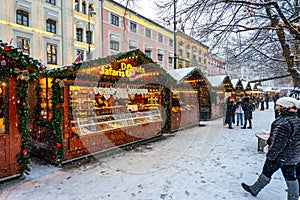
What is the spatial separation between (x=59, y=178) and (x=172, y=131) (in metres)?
6.14

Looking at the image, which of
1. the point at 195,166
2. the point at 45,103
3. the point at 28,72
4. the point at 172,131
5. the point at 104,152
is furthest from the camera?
the point at 172,131

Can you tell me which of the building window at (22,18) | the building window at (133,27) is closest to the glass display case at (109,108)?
the building window at (22,18)

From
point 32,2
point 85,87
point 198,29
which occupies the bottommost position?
point 85,87

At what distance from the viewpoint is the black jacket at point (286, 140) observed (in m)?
3.09

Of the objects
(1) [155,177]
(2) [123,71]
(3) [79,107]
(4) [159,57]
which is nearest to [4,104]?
(3) [79,107]

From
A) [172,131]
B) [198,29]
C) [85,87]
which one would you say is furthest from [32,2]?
[198,29]

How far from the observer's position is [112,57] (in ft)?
20.2

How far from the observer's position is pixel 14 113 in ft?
14.7

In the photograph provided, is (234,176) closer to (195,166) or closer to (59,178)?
(195,166)

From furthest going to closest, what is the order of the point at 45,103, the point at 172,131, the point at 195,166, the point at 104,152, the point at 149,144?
1. the point at 172,131
2. the point at 149,144
3. the point at 104,152
4. the point at 45,103
5. the point at 195,166

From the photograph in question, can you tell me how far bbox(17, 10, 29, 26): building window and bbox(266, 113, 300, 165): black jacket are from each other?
58.2 ft

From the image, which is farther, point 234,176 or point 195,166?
point 195,166

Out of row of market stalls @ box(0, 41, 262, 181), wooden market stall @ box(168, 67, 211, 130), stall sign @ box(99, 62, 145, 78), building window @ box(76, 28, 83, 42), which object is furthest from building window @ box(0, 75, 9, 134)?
building window @ box(76, 28, 83, 42)

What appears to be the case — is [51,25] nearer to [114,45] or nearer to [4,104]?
[114,45]
